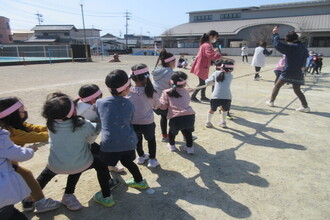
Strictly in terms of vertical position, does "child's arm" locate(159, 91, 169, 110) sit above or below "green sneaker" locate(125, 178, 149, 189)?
above

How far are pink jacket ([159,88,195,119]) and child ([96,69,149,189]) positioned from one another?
3.40 ft

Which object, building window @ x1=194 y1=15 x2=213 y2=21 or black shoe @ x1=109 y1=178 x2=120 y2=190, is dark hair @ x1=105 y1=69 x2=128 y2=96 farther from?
building window @ x1=194 y1=15 x2=213 y2=21

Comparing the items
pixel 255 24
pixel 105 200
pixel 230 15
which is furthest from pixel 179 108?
pixel 230 15

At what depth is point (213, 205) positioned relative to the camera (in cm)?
243

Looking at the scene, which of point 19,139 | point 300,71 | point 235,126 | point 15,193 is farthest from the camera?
point 300,71

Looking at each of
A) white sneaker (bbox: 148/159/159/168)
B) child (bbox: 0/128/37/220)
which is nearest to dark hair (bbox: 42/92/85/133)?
child (bbox: 0/128/37/220)

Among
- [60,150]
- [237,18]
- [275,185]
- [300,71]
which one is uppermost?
[237,18]

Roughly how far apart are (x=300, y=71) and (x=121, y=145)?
512 centimetres

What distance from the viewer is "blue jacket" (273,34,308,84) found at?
5586 mm

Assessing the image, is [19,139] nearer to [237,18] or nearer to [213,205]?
[213,205]

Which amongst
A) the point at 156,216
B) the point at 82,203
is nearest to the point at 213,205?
the point at 156,216

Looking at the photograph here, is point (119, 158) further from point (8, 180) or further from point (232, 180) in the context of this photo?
point (232, 180)

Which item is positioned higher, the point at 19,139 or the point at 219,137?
the point at 19,139

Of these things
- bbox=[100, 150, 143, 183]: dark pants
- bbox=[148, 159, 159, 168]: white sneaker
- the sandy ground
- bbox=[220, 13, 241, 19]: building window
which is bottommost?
the sandy ground
